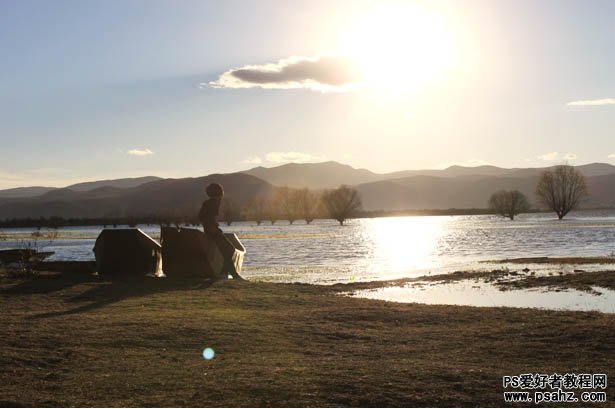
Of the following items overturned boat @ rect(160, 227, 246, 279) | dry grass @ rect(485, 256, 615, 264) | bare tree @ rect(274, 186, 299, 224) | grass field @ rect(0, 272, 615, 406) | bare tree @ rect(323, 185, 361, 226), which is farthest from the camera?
bare tree @ rect(274, 186, 299, 224)

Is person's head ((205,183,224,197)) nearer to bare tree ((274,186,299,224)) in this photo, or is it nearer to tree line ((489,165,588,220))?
tree line ((489,165,588,220))

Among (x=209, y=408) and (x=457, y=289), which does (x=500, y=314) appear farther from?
(x=209, y=408)

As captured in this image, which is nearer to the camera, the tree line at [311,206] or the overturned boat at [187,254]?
the overturned boat at [187,254]

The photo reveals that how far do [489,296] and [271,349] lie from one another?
42.0 ft

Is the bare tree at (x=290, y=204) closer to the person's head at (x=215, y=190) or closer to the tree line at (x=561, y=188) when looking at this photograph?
the tree line at (x=561, y=188)

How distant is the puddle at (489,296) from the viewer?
67.5ft

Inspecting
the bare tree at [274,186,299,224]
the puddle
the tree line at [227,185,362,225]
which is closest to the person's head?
the puddle

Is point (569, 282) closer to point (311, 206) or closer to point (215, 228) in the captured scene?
point (215, 228)

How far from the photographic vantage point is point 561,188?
5650 inches

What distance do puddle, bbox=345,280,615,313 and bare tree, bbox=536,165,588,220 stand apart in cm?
12162

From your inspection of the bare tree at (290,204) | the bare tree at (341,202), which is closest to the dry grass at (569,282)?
the bare tree at (341,202)

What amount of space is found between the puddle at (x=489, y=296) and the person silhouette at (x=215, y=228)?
477cm

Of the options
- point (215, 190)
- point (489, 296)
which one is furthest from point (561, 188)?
point (215, 190)

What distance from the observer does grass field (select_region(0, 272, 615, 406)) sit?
9672 millimetres
